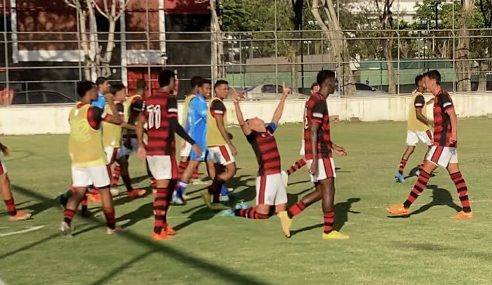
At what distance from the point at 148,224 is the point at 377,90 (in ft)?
88.6

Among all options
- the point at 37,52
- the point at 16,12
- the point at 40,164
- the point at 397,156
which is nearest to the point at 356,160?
the point at 397,156

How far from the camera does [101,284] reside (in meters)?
7.14

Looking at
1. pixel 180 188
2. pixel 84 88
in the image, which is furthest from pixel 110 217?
pixel 180 188

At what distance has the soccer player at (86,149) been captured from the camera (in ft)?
29.8

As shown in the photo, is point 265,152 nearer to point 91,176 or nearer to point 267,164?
point 267,164

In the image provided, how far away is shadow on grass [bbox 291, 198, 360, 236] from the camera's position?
31.8ft

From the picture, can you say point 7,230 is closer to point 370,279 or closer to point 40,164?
point 370,279

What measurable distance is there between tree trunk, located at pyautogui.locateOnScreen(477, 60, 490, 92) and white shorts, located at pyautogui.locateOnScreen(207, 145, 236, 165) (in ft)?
85.6

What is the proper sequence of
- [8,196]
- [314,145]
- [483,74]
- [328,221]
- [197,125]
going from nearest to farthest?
[314,145], [328,221], [8,196], [197,125], [483,74]

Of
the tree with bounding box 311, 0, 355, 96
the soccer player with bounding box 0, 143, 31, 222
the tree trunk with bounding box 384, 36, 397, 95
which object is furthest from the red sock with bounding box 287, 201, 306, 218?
the tree trunk with bounding box 384, 36, 397, 95

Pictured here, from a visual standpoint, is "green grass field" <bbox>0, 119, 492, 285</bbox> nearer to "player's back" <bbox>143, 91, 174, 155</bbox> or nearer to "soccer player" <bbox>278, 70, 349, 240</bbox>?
"soccer player" <bbox>278, 70, 349, 240</bbox>

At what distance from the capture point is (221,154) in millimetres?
11742

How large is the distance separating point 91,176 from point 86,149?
0.34 metres

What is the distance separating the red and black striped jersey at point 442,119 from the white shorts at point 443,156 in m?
0.07
